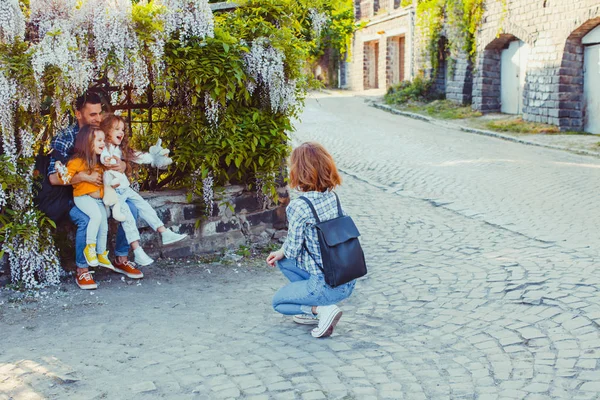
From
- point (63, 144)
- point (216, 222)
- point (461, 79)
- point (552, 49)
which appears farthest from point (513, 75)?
point (63, 144)

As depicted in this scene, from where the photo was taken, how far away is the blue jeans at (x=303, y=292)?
4367mm

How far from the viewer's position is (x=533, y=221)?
7.53 metres

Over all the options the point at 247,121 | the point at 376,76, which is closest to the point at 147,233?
the point at 247,121

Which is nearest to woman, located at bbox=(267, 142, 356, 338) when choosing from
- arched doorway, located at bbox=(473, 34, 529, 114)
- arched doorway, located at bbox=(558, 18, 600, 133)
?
arched doorway, located at bbox=(558, 18, 600, 133)

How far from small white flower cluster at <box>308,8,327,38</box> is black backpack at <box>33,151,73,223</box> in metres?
2.53

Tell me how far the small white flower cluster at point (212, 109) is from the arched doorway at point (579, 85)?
11.5m

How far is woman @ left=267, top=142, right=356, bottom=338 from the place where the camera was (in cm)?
427

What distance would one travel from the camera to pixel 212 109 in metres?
5.98

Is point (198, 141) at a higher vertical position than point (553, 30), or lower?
lower

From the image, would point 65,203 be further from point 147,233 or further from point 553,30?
point 553,30

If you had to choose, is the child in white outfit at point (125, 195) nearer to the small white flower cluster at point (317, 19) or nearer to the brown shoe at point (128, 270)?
the brown shoe at point (128, 270)

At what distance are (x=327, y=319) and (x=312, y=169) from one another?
933 mm

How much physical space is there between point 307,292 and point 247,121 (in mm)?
2214

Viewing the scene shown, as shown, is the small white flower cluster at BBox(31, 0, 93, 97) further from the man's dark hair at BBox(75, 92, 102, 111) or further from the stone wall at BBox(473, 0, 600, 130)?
the stone wall at BBox(473, 0, 600, 130)
